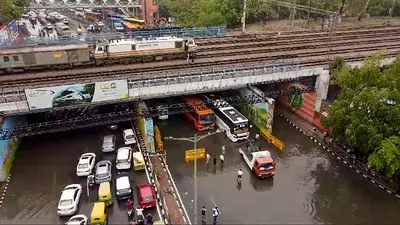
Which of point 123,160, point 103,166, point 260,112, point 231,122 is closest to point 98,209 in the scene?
point 103,166

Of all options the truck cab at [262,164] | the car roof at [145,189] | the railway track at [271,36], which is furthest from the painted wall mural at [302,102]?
the car roof at [145,189]

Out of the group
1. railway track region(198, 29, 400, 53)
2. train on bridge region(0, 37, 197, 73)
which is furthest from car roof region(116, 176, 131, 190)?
railway track region(198, 29, 400, 53)

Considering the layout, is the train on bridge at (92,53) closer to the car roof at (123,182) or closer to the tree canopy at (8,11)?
the car roof at (123,182)

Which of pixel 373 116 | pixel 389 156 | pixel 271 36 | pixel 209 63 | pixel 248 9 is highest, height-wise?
pixel 248 9

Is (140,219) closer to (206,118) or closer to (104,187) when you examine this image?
(104,187)

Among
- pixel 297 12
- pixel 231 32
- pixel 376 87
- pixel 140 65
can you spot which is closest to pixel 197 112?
pixel 140 65
